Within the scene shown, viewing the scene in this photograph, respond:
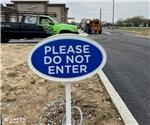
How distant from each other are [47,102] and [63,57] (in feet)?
13.2

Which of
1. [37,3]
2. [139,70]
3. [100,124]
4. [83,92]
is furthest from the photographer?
[37,3]

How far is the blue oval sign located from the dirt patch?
2465 millimetres

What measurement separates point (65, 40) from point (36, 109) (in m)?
3.71

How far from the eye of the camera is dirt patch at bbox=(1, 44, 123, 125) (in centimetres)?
794

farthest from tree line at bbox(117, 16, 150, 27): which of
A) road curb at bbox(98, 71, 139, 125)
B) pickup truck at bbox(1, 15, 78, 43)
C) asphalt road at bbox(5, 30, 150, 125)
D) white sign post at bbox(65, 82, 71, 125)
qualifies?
white sign post at bbox(65, 82, 71, 125)

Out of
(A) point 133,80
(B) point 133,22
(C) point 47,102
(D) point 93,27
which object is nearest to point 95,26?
(D) point 93,27

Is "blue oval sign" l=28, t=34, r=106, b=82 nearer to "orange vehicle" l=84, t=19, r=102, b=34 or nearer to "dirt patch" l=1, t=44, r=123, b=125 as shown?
"dirt patch" l=1, t=44, r=123, b=125

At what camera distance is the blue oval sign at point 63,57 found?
514 cm

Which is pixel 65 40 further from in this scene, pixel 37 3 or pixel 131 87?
pixel 37 3

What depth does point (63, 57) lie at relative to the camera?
5133mm

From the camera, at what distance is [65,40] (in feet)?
16.9

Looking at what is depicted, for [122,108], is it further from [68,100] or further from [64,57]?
[64,57]

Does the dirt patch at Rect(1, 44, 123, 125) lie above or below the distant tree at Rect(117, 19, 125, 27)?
above

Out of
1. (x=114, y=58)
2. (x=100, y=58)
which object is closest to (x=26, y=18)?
(x=114, y=58)
